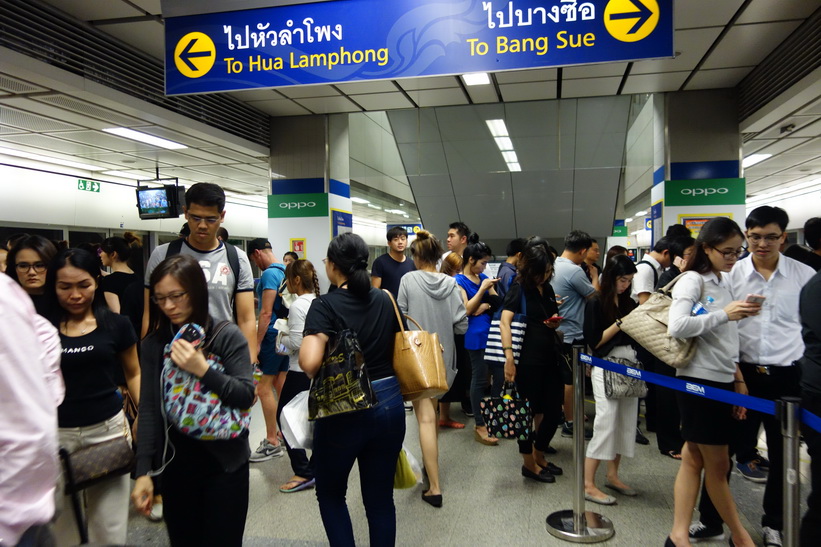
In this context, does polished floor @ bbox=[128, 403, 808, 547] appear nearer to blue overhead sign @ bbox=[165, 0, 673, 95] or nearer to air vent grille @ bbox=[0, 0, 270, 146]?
blue overhead sign @ bbox=[165, 0, 673, 95]

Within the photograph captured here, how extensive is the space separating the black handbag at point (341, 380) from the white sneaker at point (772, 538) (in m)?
2.18

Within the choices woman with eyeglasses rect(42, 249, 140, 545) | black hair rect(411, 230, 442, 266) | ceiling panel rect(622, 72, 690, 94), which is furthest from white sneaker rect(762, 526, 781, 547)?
ceiling panel rect(622, 72, 690, 94)

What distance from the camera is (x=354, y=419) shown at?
2234 millimetres

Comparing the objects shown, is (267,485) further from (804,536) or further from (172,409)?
(804,536)

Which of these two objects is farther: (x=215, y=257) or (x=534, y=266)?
(x=534, y=266)

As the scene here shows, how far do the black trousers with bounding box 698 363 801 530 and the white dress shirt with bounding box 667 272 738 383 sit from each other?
0.55 m

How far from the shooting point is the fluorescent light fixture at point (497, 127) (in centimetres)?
855

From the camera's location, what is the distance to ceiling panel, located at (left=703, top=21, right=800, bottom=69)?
18.3 feet

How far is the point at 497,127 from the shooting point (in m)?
8.60

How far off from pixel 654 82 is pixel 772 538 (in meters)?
5.96

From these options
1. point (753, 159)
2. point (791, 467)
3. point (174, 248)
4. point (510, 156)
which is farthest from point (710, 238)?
point (753, 159)

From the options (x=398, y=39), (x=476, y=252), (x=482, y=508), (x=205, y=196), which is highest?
(x=398, y=39)

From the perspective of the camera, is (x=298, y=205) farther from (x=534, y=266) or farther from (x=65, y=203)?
(x=534, y=266)

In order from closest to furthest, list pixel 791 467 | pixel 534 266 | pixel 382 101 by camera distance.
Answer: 1. pixel 791 467
2. pixel 534 266
3. pixel 382 101
